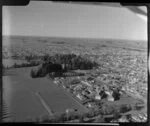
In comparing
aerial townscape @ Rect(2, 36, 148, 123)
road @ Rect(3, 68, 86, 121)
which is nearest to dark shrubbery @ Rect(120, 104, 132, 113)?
aerial townscape @ Rect(2, 36, 148, 123)

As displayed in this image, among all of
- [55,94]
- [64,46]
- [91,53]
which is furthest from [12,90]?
[91,53]

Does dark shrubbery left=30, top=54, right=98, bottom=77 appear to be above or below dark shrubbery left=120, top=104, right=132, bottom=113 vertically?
above

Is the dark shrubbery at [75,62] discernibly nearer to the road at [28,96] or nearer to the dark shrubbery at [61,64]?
the dark shrubbery at [61,64]

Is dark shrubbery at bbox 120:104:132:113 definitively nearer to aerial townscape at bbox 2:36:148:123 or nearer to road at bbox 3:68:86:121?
aerial townscape at bbox 2:36:148:123

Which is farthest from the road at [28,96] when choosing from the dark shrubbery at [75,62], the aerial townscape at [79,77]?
the dark shrubbery at [75,62]

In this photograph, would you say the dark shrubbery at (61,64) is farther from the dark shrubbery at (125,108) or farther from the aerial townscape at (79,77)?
the dark shrubbery at (125,108)

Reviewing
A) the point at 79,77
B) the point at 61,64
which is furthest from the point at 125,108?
the point at 61,64

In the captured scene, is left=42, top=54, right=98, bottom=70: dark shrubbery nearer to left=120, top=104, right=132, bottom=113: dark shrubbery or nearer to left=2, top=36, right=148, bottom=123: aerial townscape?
left=2, top=36, right=148, bottom=123: aerial townscape

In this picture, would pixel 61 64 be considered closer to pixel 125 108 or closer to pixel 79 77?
pixel 79 77

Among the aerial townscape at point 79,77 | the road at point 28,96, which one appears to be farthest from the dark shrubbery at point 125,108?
the road at point 28,96

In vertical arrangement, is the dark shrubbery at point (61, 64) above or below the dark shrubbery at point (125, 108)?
above

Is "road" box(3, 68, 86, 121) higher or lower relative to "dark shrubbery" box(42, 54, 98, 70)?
lower
